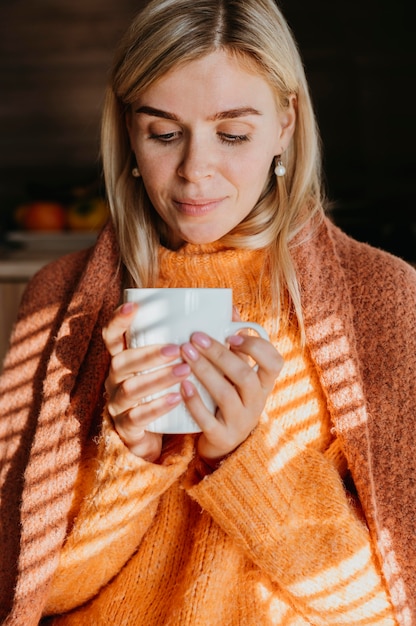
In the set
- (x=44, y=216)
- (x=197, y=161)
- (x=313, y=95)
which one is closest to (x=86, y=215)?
(x=44, y=216)

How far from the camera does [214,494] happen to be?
81cm

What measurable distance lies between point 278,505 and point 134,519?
0.61 feet

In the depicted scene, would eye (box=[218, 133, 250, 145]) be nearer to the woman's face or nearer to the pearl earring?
the woman's face

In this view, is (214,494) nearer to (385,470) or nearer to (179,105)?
(385,470)

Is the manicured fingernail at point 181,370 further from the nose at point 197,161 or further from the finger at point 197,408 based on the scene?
the nose at point 197,161

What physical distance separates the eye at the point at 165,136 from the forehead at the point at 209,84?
39 millimetres

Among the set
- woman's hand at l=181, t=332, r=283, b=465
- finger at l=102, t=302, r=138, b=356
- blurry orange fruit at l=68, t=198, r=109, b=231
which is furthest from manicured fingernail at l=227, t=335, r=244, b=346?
blurry orange fruit at l=68, t=198, r=109, b=231

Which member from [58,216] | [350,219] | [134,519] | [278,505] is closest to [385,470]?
[278,505]

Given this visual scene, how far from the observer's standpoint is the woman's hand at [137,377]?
687 mm

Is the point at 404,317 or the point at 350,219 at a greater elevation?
the point at 404,317

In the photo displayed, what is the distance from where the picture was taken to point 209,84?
33.0 inches

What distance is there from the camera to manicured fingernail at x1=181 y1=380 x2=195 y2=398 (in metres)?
0.70

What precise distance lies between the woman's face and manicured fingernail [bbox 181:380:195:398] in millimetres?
279

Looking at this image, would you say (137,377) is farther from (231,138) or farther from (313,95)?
(313,95)
